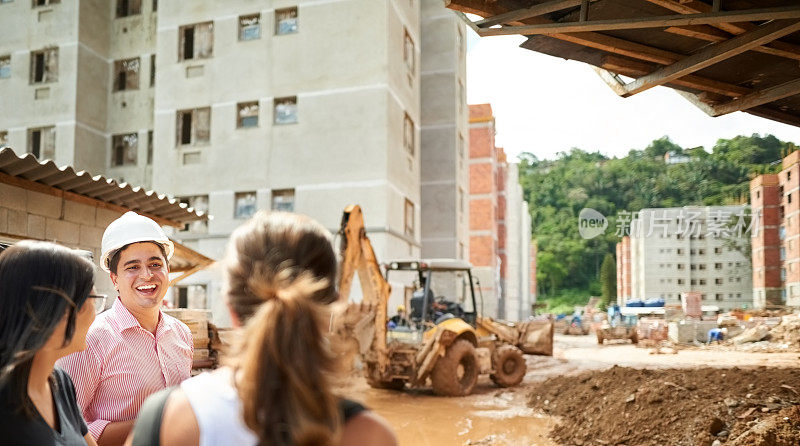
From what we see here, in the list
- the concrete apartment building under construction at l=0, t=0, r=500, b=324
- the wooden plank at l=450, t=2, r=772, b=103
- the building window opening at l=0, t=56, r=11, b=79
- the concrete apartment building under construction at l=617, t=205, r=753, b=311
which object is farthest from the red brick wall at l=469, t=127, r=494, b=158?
the wooden plank at l=450, t=2, r=772, b=103

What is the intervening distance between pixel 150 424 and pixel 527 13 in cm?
430

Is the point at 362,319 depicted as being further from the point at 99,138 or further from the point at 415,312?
the point at 99,138

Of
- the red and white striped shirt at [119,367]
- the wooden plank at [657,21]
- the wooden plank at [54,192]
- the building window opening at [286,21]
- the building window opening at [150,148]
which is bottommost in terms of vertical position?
the red and white striped shirt at [119,367]

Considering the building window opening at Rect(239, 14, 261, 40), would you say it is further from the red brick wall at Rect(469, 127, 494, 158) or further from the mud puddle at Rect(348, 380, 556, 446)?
the red brick wall at Rect(469, 127, 494, 158)

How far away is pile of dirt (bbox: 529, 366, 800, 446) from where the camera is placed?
25.1ft

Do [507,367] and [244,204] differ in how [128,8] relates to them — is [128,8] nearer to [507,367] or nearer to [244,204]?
[244,204]

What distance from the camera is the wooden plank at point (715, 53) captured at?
4.73m

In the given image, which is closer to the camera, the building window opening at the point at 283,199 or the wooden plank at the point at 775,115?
the wooden plank at the point at 775,115

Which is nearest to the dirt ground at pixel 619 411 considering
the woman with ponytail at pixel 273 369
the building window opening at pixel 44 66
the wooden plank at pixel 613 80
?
the wooden plank at pixel 613 80

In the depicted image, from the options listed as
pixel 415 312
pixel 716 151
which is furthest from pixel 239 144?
pixel 716 151

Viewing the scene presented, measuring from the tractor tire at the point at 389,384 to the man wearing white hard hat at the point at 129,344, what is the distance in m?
11.0

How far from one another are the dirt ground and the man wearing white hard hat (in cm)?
648

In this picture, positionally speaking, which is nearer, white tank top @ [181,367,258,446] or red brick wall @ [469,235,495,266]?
white tank top @ [181,367,258,446]

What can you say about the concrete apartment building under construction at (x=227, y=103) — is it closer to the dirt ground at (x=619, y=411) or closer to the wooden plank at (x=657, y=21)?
the dirt ground at (x=619, y=411)
